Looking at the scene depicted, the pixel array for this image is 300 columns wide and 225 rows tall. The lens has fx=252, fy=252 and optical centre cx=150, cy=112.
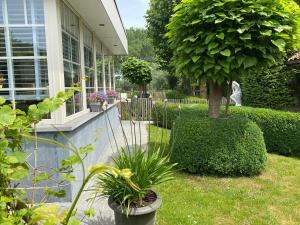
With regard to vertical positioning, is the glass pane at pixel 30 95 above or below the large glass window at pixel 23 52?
below

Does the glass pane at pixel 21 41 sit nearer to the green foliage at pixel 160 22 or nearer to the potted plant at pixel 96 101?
the potted plant at pixel 96 101

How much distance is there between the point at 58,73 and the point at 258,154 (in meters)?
3.95

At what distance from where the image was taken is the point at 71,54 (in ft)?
16.7

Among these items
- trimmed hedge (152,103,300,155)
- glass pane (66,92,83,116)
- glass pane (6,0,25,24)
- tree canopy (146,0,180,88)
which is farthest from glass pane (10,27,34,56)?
tree canopy (146,0,180,88)

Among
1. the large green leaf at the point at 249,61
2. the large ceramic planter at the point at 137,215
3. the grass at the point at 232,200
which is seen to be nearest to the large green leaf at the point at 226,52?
the large green leaf at the point at 249,61

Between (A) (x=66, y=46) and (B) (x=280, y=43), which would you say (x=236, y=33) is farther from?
(A) (x=66, y=46)

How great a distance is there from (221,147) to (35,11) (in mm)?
3947

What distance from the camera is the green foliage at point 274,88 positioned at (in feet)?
28.1

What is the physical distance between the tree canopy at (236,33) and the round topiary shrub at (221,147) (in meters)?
1.00

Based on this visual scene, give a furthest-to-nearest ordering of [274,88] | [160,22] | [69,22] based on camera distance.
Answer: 1. [160,22]
2. [274,88]
3. [69,22]

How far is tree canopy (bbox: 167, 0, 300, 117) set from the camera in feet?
13.9

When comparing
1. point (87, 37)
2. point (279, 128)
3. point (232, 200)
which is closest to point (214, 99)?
point (232, 200)

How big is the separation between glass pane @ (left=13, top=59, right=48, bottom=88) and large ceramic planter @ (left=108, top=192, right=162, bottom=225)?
226 cm

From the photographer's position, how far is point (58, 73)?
393 cm
